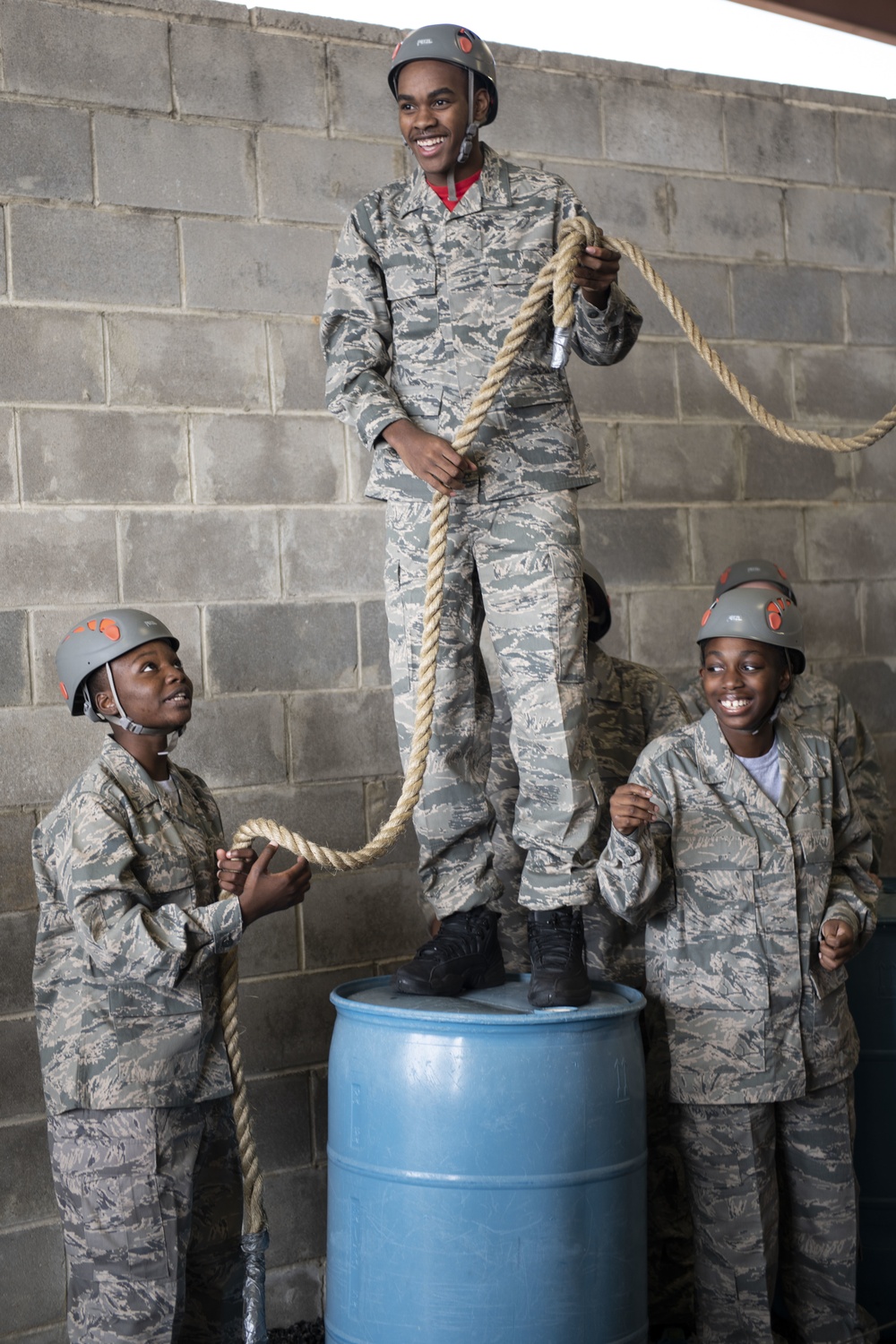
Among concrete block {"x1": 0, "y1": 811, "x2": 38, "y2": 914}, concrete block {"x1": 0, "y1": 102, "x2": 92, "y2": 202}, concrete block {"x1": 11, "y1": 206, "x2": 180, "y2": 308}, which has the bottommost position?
concrete block {"x1": 0, "y1": 811, "x2": 38, "y2": 914}

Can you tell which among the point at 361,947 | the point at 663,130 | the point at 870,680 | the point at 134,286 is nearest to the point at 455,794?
the point at 361,947

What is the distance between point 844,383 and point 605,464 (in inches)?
32.2

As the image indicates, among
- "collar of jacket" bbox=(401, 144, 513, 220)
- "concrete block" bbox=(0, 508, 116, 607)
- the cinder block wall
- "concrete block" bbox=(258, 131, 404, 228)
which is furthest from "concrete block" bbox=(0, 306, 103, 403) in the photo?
"collar of jacket" bbox=(401, 144, 513, 220)

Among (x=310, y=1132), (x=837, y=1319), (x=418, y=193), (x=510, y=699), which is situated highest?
(x=418, y=193)

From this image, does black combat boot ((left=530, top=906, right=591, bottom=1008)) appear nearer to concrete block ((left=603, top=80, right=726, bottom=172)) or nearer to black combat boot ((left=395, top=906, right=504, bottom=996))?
black combat boot ((left=395, top=906, right=504, bottom=996))

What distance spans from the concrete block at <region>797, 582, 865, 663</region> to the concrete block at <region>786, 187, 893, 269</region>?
0.91m

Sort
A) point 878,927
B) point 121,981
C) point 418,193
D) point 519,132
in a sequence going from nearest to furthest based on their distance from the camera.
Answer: point 121,981
point 418,193
point 878,927
point 519,132

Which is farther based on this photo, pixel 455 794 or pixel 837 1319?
pixel 837 1319

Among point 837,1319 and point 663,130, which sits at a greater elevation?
point 663,130

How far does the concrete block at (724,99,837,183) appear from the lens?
3.65 metres

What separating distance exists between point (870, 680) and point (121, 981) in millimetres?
2353

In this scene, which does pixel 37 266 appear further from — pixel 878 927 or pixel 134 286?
pixel 878 927

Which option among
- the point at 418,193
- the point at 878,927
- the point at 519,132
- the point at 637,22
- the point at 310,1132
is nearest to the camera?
the point at 418,193

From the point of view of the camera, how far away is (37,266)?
2867 mm
